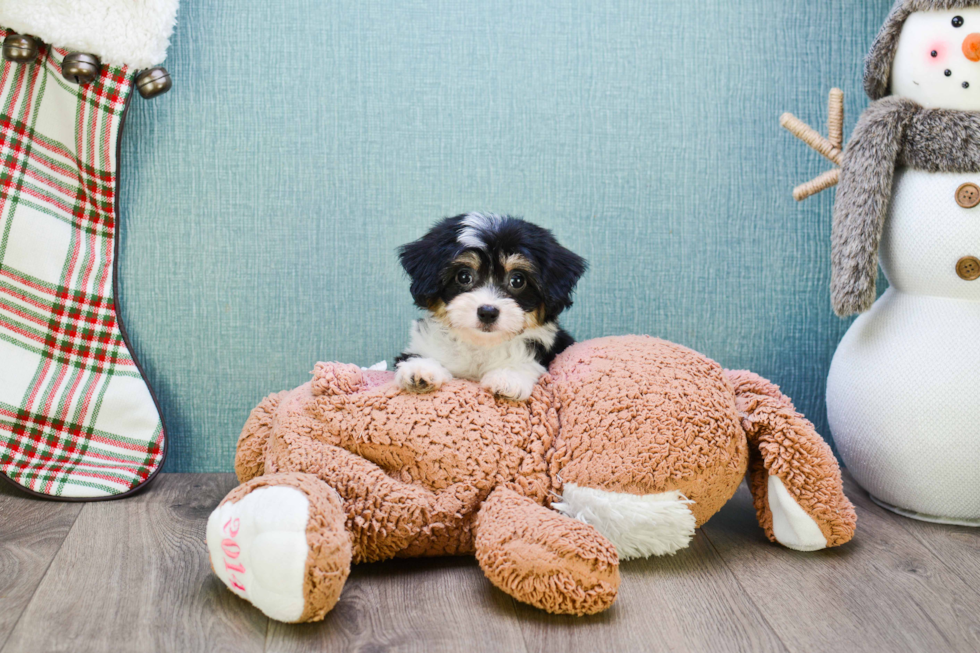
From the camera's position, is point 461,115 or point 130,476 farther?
point 461,115

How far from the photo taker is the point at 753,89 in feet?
6.50

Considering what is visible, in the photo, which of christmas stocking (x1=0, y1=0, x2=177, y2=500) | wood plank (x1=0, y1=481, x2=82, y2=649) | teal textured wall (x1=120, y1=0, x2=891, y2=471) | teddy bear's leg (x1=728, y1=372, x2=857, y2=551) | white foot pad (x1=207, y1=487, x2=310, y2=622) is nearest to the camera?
white foot pad (x1=207, y1=487, x2=310, y2=622)

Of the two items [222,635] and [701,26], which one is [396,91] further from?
[222,635]

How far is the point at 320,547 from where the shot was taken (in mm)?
1158

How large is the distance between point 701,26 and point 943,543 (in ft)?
4.22

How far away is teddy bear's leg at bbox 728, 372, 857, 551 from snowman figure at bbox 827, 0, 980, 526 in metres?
0.23

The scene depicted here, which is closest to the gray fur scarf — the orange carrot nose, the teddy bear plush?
the orange carrot nose

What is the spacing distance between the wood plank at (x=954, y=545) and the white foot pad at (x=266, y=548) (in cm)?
116

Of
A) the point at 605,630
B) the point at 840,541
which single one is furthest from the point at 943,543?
the point at 605,630

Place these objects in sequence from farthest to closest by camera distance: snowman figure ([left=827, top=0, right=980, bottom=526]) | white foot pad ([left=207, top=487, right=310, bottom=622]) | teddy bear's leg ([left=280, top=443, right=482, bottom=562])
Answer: snowman figure ([left=827, top=0, right=980, bottom=526])
teddy bear's leg ([left=280, top=443, right=482, bottom=562])
white foot pad ([left=207, top=487, right=310, bottom=622])

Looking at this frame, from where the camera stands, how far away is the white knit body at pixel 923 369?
1596mm

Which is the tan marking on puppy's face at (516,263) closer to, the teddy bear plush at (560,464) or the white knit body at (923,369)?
the teddy bear plush at (560,464)

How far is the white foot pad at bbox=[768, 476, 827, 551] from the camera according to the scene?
4.92 ft

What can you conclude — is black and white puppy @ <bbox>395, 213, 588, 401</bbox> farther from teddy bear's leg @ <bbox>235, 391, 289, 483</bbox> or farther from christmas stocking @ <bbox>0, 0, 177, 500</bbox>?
christmas stocking @ <bbox>0, 0, 177, 500</bbox>
